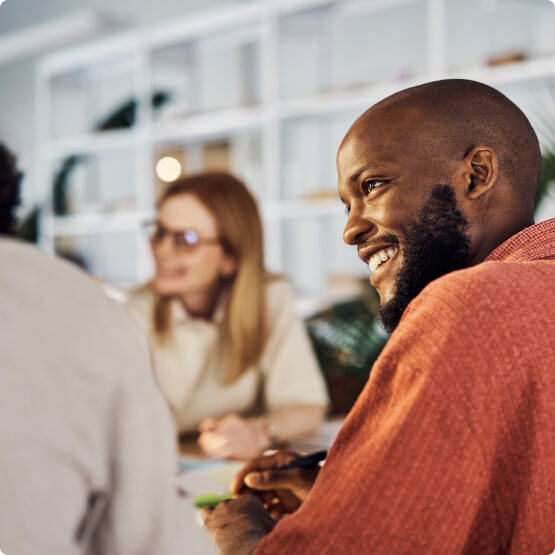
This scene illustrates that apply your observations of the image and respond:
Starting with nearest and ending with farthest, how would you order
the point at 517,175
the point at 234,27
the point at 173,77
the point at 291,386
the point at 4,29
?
the point at 517,175 < the point at 291,386 < the point at 234,27 < the point at 173,77 < the point at 4,29

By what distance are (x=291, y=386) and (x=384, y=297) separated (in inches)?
39.3

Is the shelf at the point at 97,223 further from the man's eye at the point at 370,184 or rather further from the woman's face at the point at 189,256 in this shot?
the man's eye at the point at 370,184

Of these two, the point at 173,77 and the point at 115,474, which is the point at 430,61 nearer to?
the point at 173,77

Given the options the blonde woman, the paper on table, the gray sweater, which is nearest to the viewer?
the gray sweater

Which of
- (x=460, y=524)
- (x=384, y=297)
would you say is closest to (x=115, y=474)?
(x=460, y=524)

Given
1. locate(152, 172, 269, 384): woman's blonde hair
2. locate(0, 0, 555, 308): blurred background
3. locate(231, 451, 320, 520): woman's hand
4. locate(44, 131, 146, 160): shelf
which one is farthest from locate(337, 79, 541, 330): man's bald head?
locate(44, 131, 146, 160): shelf

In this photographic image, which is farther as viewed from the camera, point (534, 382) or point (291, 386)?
point (291, 386)

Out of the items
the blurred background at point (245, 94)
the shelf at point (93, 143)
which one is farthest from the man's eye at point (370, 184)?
the shelf at point (93, 143)

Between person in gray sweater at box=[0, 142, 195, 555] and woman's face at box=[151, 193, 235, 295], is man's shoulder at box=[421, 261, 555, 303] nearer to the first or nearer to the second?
person in gray sweater at box=[0, 142, 195, 555]

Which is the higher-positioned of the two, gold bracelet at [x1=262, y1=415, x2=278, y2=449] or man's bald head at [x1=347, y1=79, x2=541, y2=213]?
man's bald head at [x1=347, y1=79, x2=541, y2=213]

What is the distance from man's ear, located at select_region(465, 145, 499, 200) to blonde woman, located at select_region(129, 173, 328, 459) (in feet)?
3.33

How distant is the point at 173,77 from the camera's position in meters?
3.88

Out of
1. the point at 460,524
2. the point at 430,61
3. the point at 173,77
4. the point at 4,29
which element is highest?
the point at 4,29

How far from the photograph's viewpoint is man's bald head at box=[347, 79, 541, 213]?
2.28ft
